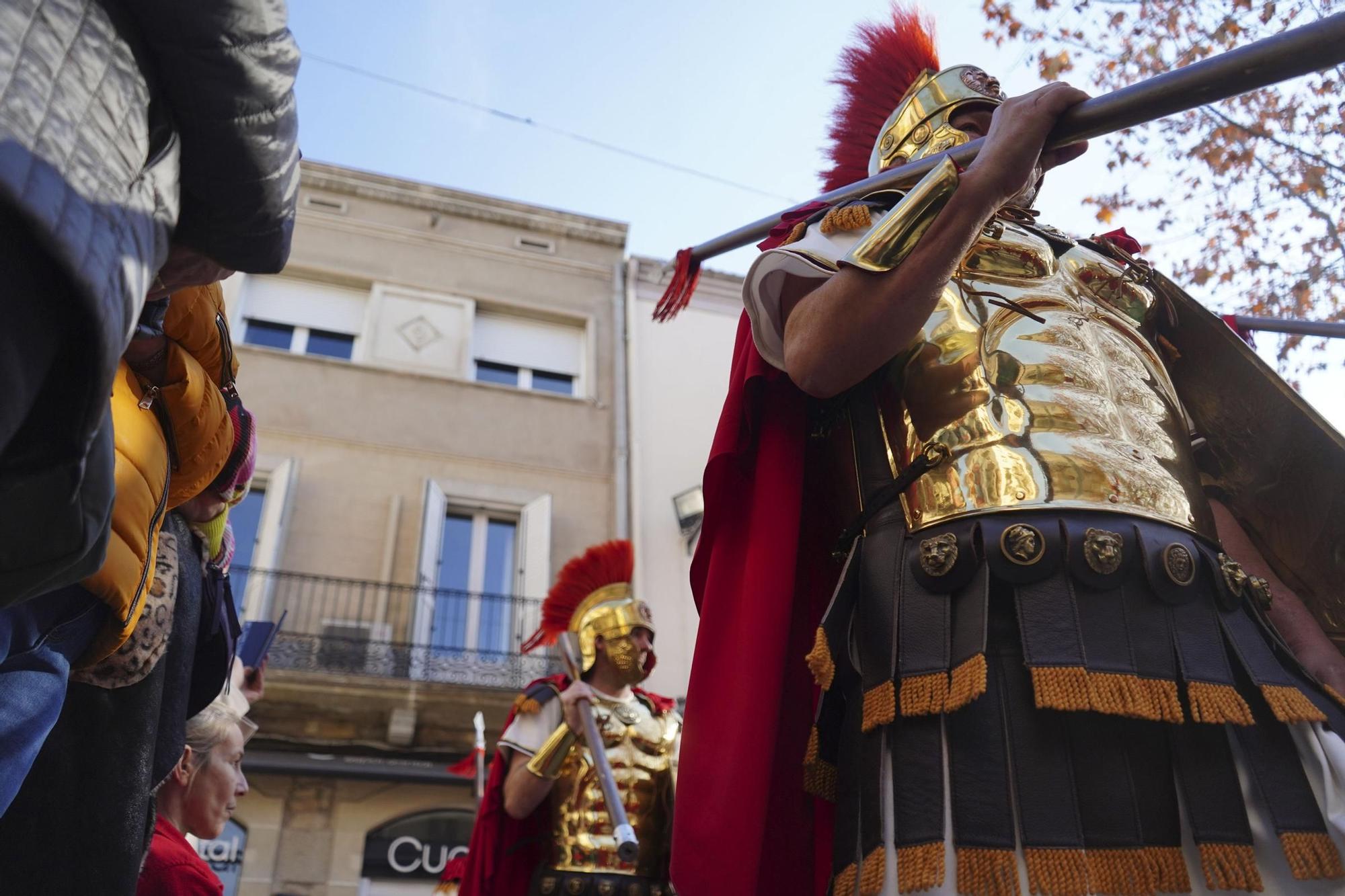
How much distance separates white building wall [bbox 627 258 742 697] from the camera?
11.6 m

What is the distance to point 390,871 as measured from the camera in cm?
1000

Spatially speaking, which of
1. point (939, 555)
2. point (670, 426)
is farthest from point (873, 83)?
point (670, 426)

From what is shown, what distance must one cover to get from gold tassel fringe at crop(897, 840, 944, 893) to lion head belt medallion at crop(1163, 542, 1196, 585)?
0.57 meters

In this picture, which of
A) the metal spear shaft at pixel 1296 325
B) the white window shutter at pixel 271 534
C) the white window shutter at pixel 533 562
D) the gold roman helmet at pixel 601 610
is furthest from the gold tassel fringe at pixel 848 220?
the white window shutter at pixel 533 562

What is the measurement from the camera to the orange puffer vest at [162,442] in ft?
4.62

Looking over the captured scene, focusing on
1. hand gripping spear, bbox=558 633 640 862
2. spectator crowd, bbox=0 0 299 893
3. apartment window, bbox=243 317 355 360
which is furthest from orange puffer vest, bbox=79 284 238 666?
apartment window, bbox=243 317 355 360

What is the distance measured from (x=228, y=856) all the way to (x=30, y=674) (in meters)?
9.36

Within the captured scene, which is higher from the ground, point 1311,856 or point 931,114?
point 931,114

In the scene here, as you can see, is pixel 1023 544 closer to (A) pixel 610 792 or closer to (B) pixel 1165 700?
(B) pixel 1165 700

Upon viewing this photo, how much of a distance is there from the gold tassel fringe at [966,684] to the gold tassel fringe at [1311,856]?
45cm

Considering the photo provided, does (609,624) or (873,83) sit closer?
(873,83)

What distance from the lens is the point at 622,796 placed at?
4.26 metres

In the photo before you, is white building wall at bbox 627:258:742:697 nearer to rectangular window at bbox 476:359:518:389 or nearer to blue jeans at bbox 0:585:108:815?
rectangular window at bbox 476:359:518:389

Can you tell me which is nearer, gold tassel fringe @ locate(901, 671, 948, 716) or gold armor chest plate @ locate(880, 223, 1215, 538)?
gold tassel fringe @ locate(901, 671, 948, 716)
